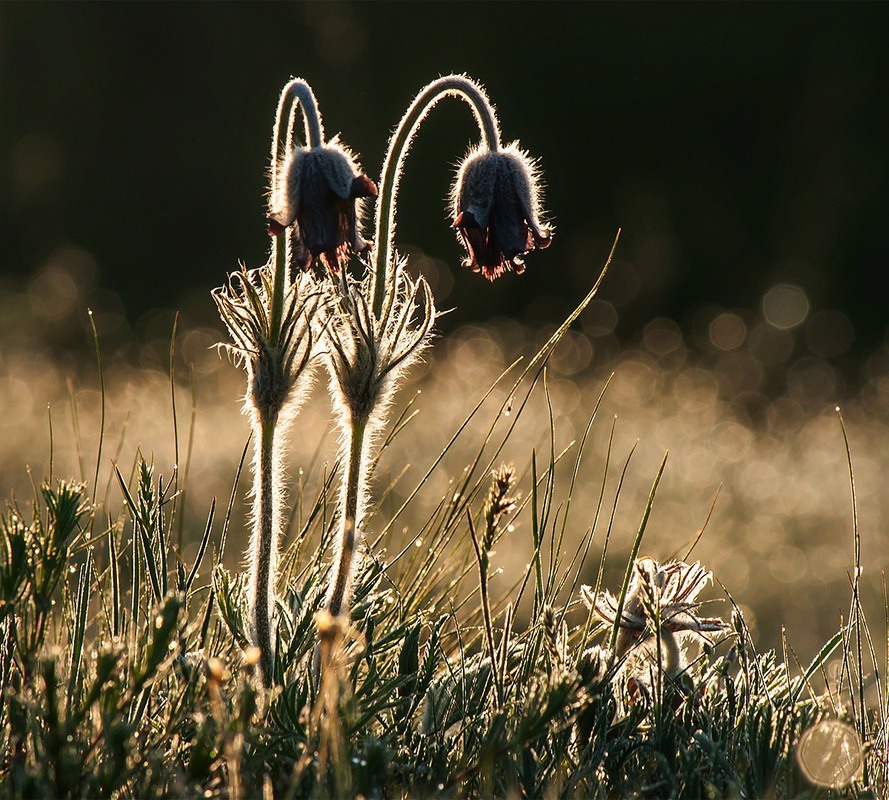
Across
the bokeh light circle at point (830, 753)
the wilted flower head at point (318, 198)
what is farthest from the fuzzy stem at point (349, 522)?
the bokeh light circle at point (830, 753)

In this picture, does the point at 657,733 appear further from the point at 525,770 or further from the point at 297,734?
the point at 297,734

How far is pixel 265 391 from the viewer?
6.60 feet

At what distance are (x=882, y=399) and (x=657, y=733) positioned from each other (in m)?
6.36

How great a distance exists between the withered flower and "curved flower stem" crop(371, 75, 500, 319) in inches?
25.4

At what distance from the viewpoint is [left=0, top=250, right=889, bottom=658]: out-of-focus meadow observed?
442cm

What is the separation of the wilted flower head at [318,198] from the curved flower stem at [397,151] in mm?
52

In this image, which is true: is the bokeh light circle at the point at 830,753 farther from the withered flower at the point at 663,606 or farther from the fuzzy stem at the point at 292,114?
the fuzzy stem at the point at 292,114

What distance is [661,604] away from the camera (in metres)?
1.90

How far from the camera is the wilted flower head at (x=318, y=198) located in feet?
6.37

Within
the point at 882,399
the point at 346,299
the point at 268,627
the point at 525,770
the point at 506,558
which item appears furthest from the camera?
the point at 882,399

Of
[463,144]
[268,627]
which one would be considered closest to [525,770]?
[268,627]

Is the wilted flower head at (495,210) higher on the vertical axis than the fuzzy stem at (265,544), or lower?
higher

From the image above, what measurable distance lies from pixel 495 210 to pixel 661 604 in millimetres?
768

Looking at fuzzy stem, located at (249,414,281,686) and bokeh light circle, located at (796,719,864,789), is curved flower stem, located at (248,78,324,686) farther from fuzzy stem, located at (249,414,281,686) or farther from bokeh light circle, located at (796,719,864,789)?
bokeh light circle, located at (796,719,864,789)
